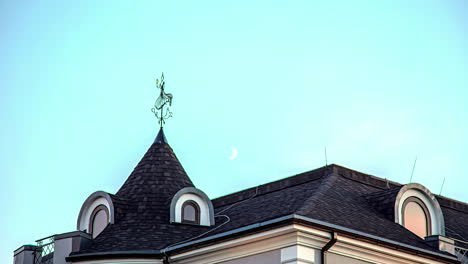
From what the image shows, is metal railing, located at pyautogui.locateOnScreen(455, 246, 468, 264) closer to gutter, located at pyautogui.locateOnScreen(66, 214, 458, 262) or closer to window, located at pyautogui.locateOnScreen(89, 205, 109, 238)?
gutter, located at pyautogui.locateOnScreen(66, 214, 458, 262)

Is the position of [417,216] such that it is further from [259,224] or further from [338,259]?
[259,224]

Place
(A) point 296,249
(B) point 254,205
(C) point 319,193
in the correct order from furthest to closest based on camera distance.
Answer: (B) point 254,205 < (C) point 319,193 < (A) point 296,249

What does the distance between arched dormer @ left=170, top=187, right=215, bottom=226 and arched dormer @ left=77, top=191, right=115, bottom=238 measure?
2.07 meters

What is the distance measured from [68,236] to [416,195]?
9.45 m

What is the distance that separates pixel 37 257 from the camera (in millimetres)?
24016

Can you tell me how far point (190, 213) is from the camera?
75.2 ft

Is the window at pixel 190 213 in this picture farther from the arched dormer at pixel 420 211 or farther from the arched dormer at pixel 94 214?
the arched dormer at pixel 420 211

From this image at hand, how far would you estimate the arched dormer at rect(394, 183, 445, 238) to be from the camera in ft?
72.7

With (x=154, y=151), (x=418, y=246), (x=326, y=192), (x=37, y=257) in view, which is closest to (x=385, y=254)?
(x=418, y=246)

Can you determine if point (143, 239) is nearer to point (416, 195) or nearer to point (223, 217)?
point (223, 217)

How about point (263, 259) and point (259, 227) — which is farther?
point (263, 259)

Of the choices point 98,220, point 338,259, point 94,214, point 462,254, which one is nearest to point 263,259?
point 338,259

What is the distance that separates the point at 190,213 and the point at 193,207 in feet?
0.66

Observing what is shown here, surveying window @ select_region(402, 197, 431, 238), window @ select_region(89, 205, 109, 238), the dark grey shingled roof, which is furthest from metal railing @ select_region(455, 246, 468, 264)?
window @ select_region(89, 205, 109, 238)
